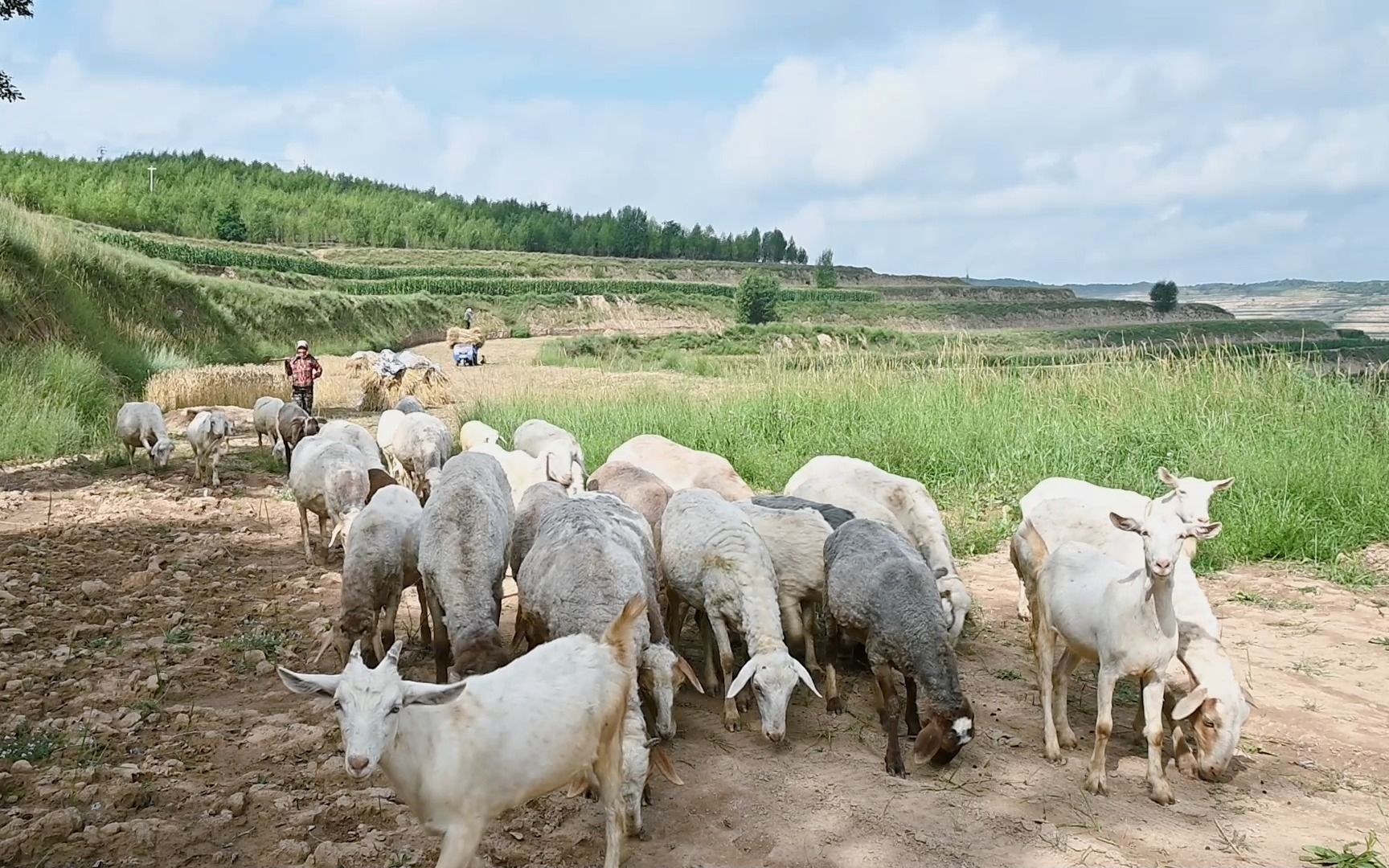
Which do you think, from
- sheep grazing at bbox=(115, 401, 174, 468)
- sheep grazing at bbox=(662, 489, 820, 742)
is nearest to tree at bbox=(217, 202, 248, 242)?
sheep grazing at bbox=(115, 401, 174, 468)

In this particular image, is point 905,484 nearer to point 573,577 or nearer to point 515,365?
point 573,577

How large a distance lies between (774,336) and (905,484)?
31.3 m

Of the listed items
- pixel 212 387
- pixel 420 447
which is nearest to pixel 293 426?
pixel 420 447

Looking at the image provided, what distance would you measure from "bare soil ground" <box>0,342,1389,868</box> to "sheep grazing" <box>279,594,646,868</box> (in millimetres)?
550

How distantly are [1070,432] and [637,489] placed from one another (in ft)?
19.8

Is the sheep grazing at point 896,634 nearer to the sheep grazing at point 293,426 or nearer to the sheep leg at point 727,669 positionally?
the sheep leg at point 727,669

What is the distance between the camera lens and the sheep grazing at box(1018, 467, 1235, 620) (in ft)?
16.5

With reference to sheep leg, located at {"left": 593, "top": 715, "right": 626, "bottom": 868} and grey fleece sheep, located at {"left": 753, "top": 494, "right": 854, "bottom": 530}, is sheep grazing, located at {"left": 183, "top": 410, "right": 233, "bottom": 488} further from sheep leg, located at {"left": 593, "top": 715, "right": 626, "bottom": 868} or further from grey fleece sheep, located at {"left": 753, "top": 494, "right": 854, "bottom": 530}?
sheep leg, located at {"left": 593, "top": 715, "right": 626, "bottom": 868}

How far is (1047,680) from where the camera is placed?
5129 mm

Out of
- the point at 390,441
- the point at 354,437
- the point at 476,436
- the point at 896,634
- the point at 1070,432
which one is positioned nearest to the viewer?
the point at 896,634

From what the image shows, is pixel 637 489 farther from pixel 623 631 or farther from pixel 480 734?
pixel 480 734

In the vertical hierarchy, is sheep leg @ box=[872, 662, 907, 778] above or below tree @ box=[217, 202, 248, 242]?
below

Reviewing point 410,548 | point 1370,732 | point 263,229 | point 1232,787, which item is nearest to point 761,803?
point 1232,787

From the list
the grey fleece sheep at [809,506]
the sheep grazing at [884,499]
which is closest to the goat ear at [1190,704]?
the sheep grazing at [884,499]
